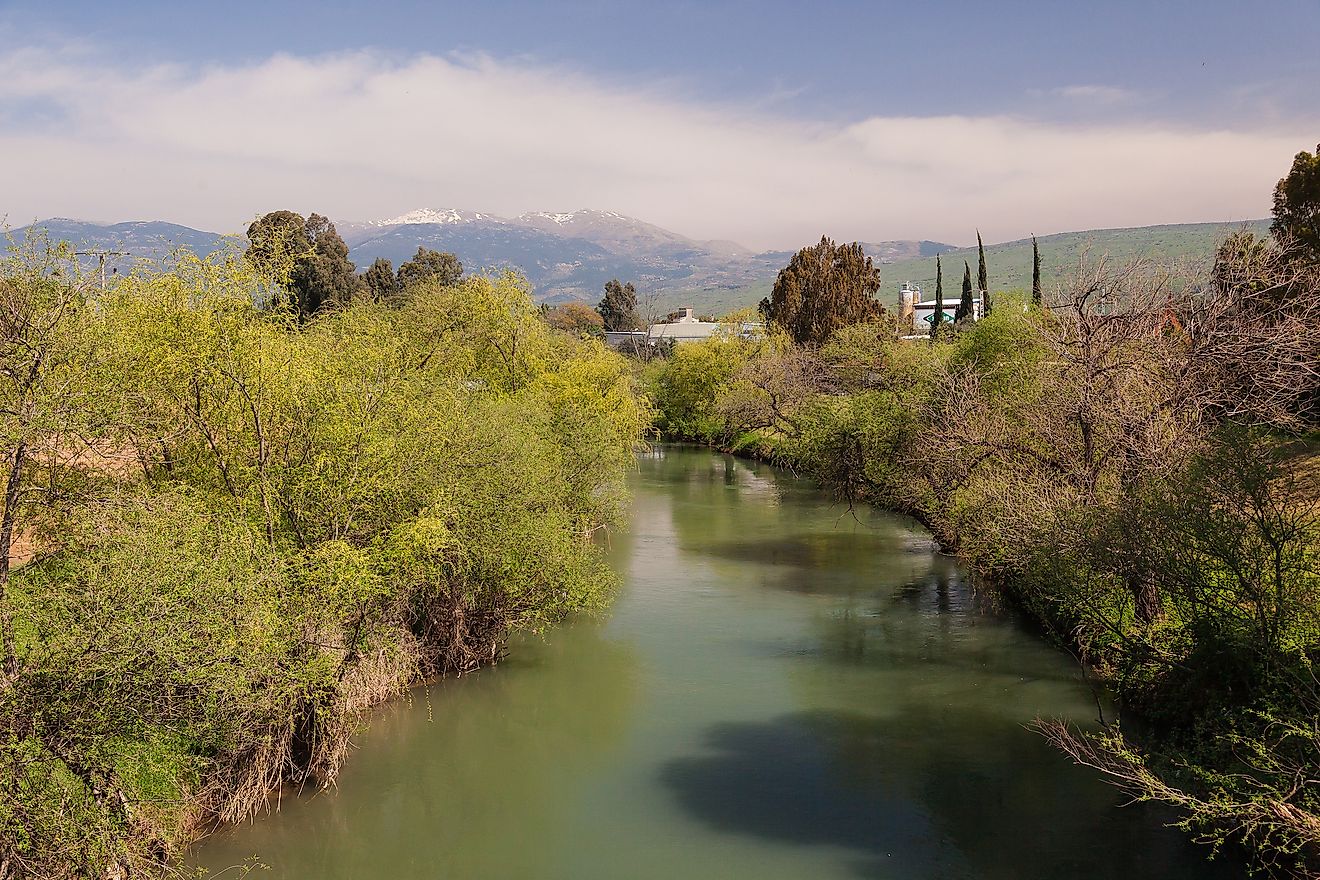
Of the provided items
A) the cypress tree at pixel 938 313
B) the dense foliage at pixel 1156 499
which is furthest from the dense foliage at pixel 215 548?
the cypress tree at pixel 938 313

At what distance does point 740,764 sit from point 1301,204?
103ft

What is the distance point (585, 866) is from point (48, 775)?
767 cm

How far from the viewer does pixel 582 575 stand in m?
23.6

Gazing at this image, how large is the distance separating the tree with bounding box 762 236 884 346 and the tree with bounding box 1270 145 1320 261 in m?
31.7

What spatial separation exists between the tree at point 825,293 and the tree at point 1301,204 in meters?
31.7

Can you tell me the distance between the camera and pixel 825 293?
69500 millimetres

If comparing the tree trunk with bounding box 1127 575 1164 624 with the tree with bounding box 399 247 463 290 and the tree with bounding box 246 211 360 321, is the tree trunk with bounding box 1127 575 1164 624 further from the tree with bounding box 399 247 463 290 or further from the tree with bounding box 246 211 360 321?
the tree with bounding box 399 247 463 290

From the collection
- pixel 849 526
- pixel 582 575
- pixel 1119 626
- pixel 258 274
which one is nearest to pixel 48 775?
pixel 258 274

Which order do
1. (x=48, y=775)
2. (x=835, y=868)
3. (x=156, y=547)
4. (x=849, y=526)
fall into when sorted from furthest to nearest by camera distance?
(x=849, y=526) → (x=835, y=868) → (x=156, y=547) → (x=48, y=775)

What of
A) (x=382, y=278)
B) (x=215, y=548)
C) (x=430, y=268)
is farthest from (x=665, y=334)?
(x=215, y=548)

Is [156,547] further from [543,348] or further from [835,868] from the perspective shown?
[543,348]

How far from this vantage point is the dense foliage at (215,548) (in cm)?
1120

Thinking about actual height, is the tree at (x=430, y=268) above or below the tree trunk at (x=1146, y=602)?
above

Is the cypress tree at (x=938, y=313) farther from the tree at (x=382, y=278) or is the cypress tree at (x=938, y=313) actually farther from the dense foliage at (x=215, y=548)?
the tree at (x=382, y=278)
